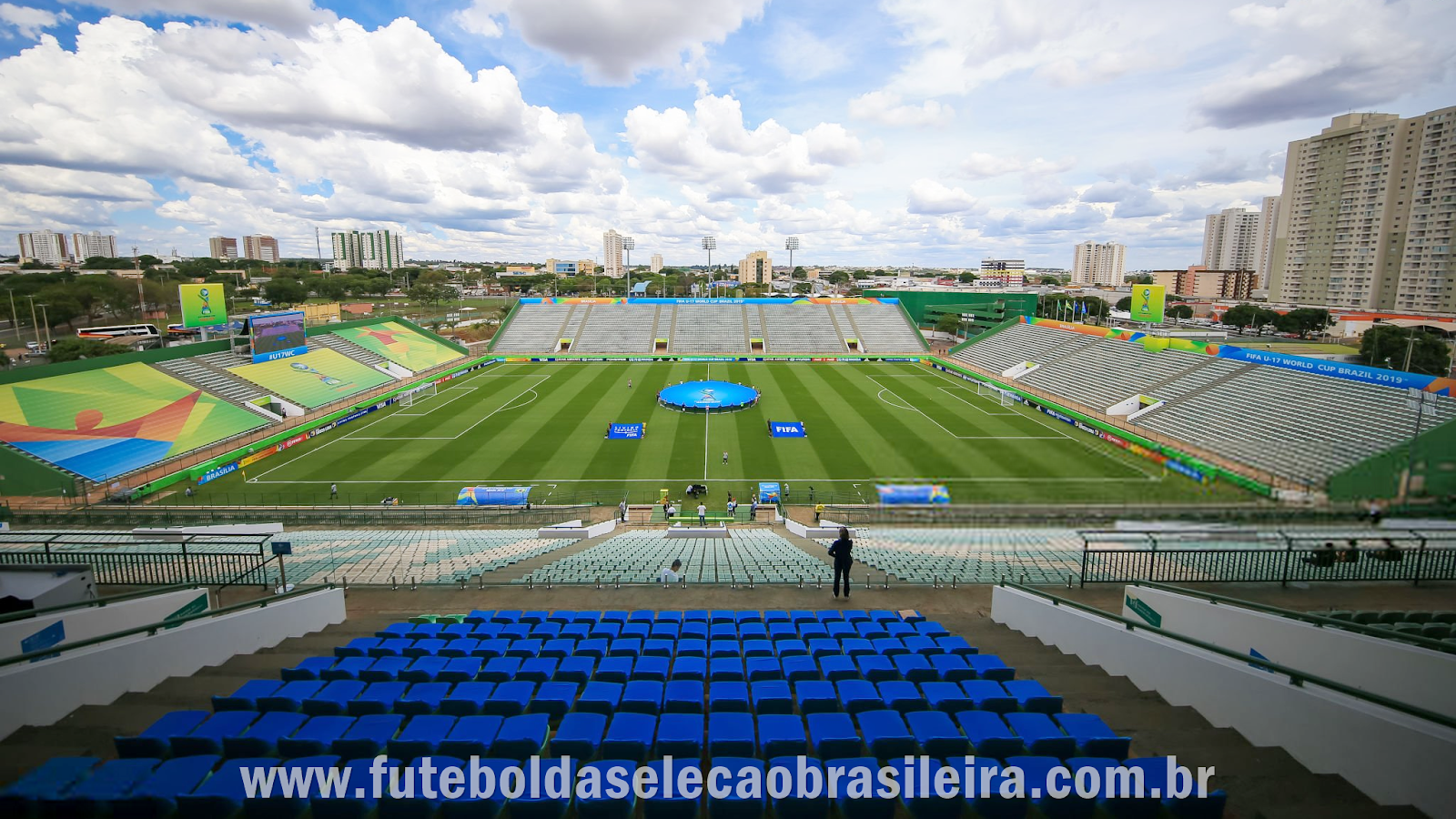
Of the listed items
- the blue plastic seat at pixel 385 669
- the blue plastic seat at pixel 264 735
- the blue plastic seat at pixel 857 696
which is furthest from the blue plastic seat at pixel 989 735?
the blue plastic seat at pixel 385 669

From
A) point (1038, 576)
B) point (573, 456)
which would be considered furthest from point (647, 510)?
point (1038, 576)

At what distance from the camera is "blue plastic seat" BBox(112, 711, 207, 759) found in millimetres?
4328

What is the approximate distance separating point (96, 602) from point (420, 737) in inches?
215

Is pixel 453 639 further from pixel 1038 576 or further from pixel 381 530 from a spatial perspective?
pixel 381 530

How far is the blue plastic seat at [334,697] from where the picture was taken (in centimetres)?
523

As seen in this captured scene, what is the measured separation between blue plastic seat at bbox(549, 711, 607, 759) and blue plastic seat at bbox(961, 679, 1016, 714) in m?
3.17

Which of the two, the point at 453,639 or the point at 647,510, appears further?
the point at 647,510

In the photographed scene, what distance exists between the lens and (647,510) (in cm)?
2575

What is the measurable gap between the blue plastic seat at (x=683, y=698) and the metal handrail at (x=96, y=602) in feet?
19.2

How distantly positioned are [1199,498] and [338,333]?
59734 millimetres

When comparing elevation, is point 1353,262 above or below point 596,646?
above

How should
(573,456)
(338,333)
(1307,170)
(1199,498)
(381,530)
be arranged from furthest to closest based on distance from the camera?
(1307,170), (338,333), (573,456), (381,530), (1199,498)

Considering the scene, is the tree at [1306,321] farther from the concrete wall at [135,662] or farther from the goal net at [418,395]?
the concrete wall at [135,662]

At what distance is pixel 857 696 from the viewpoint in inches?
210
